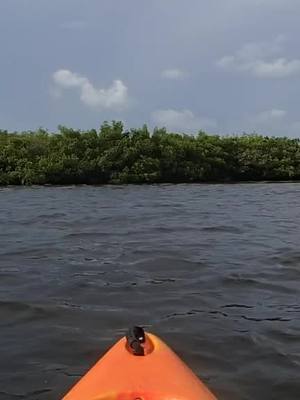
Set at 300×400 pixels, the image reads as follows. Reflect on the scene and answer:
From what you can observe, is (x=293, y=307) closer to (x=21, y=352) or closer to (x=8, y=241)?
(x=21, y=352)

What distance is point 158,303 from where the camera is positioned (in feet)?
20.4

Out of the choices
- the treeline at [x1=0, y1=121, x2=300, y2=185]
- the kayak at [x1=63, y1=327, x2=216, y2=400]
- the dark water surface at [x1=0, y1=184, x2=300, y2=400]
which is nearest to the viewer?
the kayak at [x1=63, y1=327, x2=216, y2=400]

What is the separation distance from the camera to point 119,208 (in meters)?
17.5

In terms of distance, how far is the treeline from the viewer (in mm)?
37875

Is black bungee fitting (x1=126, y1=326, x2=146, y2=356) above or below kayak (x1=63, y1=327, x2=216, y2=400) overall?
above

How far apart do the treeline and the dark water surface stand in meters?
26.4

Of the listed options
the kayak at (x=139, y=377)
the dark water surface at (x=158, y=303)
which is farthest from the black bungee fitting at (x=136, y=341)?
the dark water surface at (x=158, y=303)

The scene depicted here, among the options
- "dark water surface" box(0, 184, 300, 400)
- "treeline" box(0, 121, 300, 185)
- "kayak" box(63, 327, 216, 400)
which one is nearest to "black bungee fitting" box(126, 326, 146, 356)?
"kayak" box(63, 327, 216, 400)

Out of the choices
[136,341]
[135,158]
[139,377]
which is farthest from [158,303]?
[135,158]

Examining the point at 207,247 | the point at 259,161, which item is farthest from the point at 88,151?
the point at 207,247

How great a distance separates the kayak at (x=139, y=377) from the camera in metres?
3.14

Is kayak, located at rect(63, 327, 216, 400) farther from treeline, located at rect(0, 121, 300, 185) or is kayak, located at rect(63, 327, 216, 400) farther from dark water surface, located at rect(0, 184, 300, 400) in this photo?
treeline, located at rect(0, 121, 300, 185)

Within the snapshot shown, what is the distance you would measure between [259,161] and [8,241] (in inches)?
1401

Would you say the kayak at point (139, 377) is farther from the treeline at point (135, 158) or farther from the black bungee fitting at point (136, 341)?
the treeline at point (135, 158)
